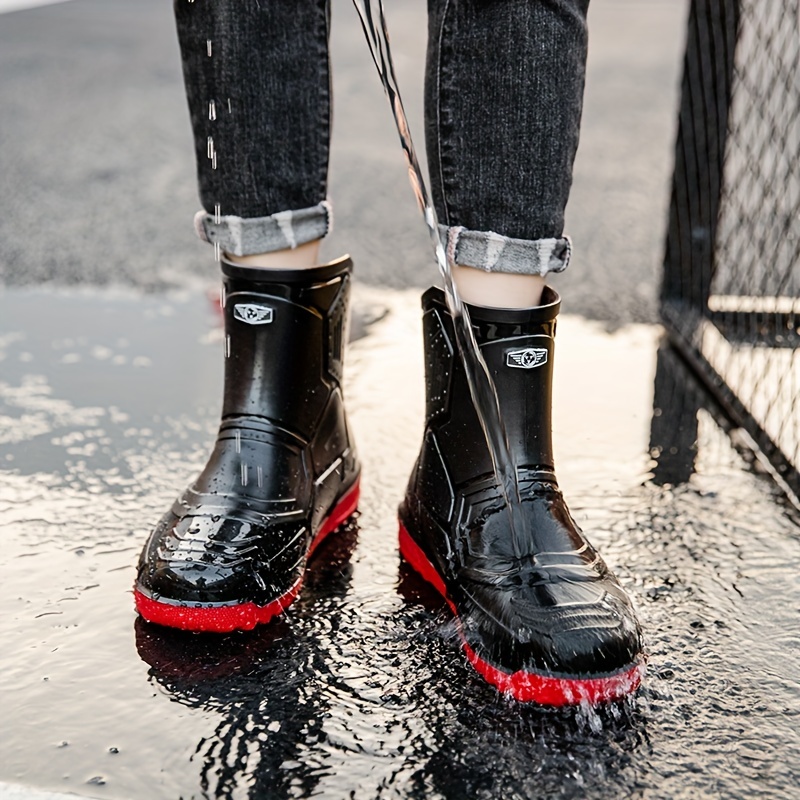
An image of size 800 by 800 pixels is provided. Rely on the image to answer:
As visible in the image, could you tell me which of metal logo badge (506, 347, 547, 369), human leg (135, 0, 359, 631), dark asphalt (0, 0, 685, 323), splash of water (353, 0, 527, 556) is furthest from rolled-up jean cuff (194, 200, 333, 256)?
dark asphalt (0, 0, 685, 323)

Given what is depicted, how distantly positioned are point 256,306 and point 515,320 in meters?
0.30

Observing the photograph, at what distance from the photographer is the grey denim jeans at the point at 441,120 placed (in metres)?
1.13

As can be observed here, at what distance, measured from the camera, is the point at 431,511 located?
1273 mm

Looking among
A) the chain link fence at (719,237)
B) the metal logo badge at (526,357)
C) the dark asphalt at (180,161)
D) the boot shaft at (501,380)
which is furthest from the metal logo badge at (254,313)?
the dark asphalt at (180,161)

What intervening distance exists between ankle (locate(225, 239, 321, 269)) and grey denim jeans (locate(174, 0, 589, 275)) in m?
0.01

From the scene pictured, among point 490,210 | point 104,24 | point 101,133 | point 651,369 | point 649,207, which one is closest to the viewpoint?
point 490,210

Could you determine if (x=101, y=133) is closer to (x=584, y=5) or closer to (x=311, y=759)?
(x=584, y=5)

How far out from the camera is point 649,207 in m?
3.13

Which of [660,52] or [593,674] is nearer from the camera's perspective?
[593,674]

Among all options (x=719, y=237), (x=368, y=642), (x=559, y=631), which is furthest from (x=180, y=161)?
(x=559, y=631)

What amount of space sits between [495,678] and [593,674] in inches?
3.9

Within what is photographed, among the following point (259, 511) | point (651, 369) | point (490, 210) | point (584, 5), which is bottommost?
point (651, 369)

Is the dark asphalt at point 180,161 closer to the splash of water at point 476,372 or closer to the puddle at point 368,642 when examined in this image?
the puddle at point 368,642

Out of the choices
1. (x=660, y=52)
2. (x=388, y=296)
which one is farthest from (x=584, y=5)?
(x=660, y=52)
